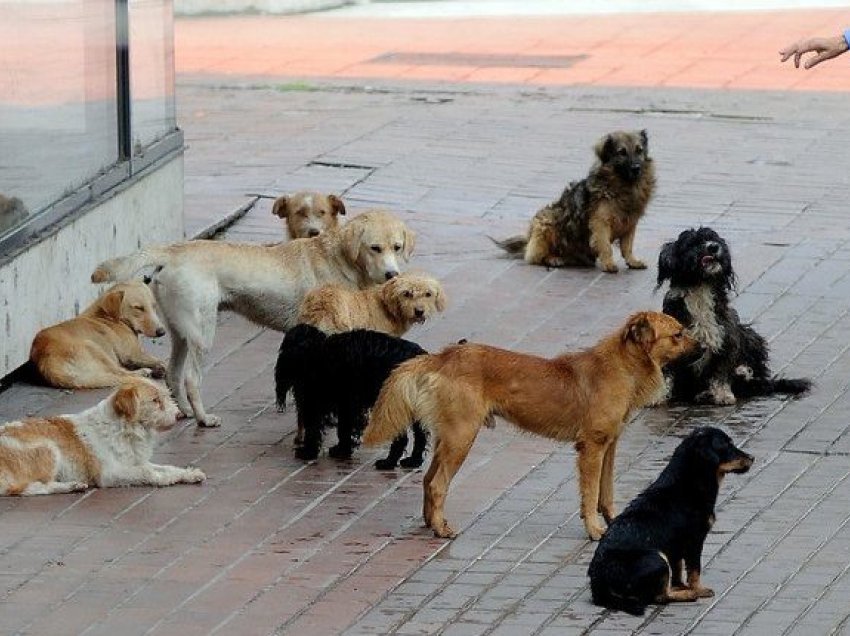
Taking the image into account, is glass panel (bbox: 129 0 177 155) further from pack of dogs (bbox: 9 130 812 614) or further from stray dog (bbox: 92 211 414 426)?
stray dog (bbox: 92 211 414 426)

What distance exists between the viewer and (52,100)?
12445 mm

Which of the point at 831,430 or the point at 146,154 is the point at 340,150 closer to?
the point at 146,154

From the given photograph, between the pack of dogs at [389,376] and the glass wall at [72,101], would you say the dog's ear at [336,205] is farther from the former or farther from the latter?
the glass wall at [72,101]

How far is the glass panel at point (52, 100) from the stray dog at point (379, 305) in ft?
7.31

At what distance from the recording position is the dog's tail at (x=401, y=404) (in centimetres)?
866

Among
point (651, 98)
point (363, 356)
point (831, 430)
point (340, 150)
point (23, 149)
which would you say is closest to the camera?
point (363, 356)

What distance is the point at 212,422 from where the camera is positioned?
10430mm

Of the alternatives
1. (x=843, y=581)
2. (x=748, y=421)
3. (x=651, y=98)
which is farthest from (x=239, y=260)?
(x=651, y=98)

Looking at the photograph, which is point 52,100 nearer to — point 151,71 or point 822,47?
point 151,71

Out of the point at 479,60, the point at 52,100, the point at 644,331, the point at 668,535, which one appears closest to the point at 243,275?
the point at 52,100

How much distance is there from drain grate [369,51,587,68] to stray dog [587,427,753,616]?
13.8 meters

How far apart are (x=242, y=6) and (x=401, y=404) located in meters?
17.5

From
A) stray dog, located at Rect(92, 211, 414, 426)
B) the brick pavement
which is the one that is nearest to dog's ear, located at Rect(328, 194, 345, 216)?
the brick pavement

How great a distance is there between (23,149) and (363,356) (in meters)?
3.30
